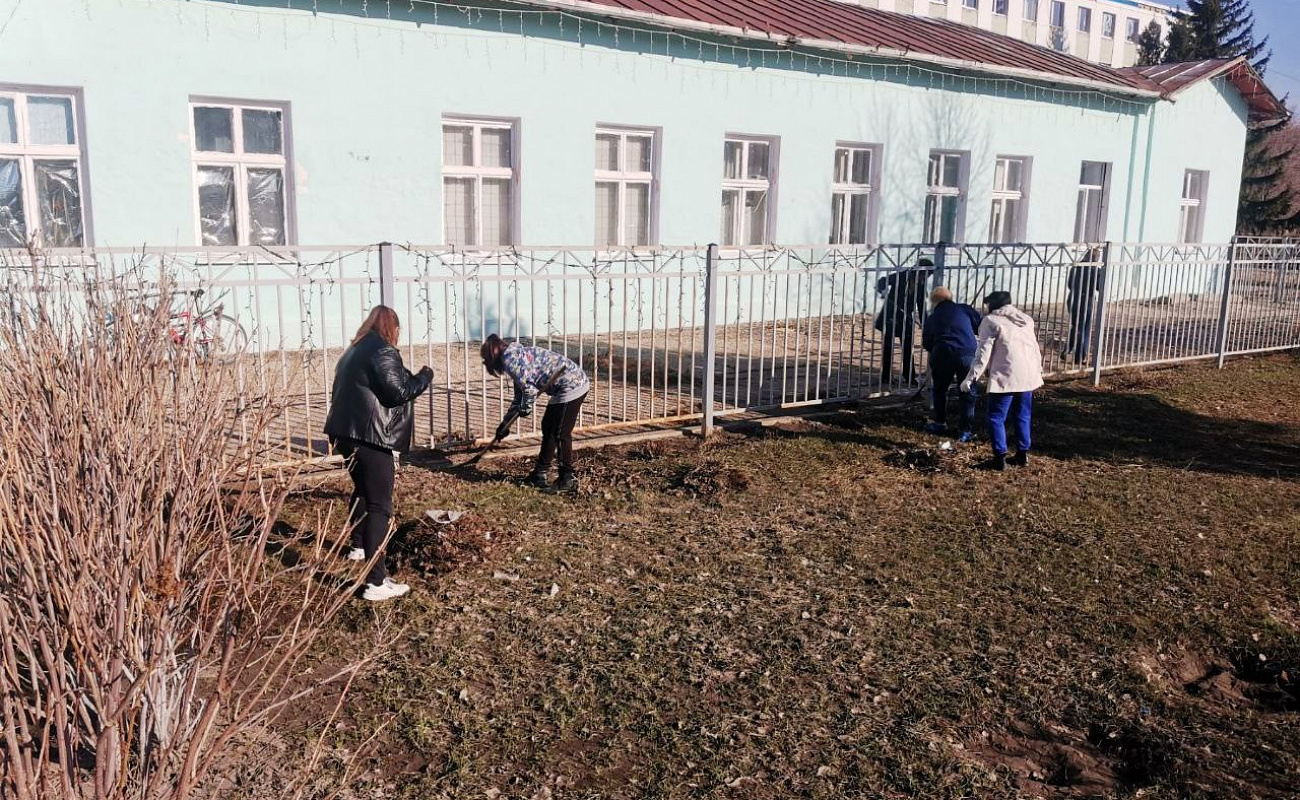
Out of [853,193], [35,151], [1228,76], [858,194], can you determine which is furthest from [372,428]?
[1228,76]

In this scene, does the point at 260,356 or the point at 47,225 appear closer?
the point at 260,356

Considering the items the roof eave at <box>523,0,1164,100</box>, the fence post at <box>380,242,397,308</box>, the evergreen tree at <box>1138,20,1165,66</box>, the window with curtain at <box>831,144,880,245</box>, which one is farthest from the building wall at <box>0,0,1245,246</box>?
the evergreen tree at <box>1138,20,1165,66</box>

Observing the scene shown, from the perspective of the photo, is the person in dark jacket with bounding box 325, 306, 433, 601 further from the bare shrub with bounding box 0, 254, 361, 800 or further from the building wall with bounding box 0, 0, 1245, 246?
the building wall with bounding box 0, 0, 1245, 246

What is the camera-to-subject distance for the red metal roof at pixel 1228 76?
2019 cm

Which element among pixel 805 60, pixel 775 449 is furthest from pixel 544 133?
pixel 775 449

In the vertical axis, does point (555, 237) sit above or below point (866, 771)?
A: above

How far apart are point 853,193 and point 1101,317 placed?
602 cm

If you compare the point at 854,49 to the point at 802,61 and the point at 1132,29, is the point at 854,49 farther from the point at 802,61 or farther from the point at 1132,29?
the point at 1132,29

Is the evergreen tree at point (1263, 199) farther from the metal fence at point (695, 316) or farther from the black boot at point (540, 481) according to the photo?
the black boot at point (540, 481)

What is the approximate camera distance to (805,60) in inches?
587

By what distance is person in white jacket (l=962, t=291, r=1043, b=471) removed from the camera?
7.61m

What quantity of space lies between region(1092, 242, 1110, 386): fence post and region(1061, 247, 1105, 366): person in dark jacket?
5 cm

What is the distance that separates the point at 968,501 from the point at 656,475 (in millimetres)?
2134

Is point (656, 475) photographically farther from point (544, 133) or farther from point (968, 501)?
point (544, 133)
